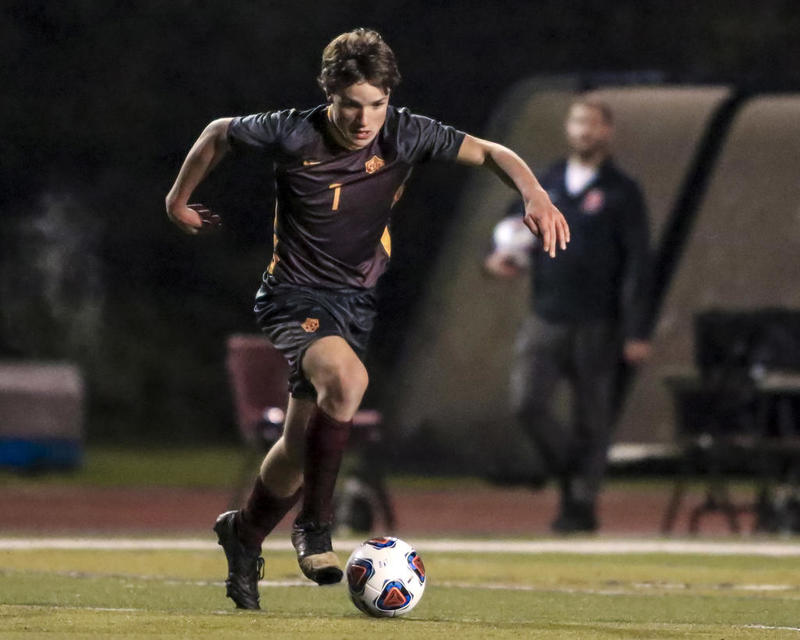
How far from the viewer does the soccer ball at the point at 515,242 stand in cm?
1266

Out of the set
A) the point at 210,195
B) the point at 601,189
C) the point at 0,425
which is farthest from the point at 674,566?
the point at 210,195

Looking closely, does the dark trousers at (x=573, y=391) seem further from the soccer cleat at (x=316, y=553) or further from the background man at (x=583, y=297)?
the soccer cleat at (x=316, y=553)

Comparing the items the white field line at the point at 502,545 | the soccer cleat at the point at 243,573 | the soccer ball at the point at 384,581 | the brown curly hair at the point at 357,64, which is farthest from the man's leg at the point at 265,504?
the white field line at the point at 502,545

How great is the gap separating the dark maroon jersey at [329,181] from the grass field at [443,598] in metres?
1.21

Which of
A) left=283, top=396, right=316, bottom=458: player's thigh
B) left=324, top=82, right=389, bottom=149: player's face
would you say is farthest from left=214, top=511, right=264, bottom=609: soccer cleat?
left=324, top=82, right=389, bottom=149: player's face

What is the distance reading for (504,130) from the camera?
16.8 m

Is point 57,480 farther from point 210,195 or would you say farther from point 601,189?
point 601,189

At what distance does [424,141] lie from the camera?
789 centimetres

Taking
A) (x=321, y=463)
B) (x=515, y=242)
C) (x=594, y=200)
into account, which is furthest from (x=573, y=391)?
(x=321, y=463)

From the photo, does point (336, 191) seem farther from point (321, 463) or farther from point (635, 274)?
point (635, 274)

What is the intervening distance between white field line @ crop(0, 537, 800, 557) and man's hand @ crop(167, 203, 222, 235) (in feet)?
13.1

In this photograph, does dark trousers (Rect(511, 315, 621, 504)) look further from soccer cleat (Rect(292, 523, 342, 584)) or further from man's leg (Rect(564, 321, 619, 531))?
soccer cleat (Rect(292, 523, 342, 584))

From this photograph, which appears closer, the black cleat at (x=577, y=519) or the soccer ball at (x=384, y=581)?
the soccer ball at (x=384, y=581)

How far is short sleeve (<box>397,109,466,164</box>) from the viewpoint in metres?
7.88
